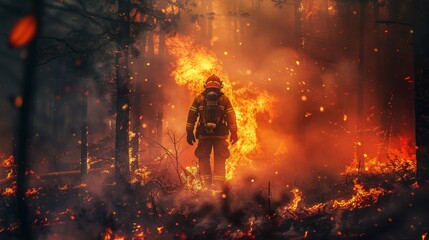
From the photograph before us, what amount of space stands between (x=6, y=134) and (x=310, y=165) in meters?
18.3

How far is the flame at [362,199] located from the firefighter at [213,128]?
3261 millimetres

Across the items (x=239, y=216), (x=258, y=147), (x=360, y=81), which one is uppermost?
(x=360, y=81)

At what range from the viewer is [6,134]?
60.3ft

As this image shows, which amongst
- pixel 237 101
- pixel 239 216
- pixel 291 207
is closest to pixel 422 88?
pixel 291 207

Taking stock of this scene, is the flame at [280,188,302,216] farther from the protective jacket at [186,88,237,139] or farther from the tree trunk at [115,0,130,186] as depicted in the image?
the tree trunk at [115,0,130,186]

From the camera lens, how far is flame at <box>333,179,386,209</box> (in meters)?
6.30

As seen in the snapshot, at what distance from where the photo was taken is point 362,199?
6.61m

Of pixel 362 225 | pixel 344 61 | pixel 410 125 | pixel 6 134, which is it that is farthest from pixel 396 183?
pixel 6 134

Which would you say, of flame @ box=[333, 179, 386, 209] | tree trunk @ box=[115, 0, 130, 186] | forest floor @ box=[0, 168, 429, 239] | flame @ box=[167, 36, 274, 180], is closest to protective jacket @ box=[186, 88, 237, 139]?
forest floor @ box=[0, 168, 429, 239]

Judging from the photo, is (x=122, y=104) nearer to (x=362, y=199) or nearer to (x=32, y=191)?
(x=32, y=191)

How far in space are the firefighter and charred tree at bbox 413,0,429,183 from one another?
457 cm

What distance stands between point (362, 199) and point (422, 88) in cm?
282

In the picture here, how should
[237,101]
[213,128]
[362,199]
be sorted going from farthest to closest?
[237,101] < [213,128] < [362,199]

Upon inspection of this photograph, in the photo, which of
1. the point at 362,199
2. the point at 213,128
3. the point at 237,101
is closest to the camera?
the point at 362,199
